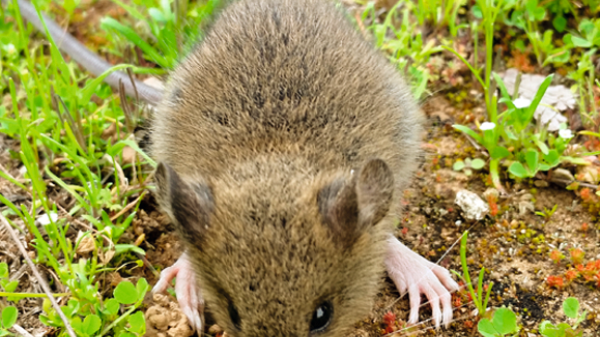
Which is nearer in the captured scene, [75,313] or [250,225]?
[250,225]

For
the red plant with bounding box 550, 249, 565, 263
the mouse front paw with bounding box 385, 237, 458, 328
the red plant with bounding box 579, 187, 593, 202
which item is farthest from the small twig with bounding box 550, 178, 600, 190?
the mouse front paw with bounding box 385, 237, 458, 328

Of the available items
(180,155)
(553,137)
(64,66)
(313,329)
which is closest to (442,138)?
(553,137)

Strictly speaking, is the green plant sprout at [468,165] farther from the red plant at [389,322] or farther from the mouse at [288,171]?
the red plant at [389,322]

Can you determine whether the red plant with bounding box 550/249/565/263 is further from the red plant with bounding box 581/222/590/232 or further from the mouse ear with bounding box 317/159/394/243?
the mouse ear with bounding box 317/159/394/243

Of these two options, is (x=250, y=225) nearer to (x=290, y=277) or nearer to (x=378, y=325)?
(x=290, y=277)

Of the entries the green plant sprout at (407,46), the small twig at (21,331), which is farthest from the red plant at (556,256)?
the small twig at (21,331)

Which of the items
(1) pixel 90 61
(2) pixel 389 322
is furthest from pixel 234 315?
(1) pixel 90 61

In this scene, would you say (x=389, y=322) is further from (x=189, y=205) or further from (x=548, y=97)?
(x=548, y=97)
